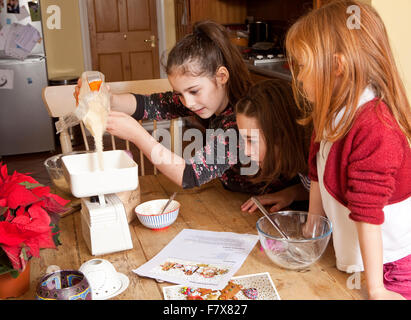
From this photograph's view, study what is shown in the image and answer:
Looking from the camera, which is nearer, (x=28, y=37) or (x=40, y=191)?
(x=40, y=191)

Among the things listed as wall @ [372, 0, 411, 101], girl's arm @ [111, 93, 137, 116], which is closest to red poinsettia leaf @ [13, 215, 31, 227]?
girl's arm @ [111, 93, 137, 116]

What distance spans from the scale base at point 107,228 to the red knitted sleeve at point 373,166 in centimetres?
54

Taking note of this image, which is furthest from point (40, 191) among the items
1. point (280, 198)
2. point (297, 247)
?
point (280, 198)

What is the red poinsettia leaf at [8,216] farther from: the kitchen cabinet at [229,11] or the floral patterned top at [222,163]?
the kitchen cabinet at [229,11]

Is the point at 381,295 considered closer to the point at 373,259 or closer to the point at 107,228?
the point at 373,259

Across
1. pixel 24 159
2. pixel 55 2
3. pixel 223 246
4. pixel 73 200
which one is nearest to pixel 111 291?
pixel 223 246

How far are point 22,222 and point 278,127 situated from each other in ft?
2.63

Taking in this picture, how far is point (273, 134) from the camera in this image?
1411 millimetres

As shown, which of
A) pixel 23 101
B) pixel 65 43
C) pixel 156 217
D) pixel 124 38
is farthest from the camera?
pixel 124 38

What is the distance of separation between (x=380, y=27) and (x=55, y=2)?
4.78m

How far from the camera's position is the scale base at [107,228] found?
113 centimetres

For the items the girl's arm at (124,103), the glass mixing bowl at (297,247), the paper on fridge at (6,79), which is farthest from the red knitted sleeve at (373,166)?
the paper on fridge at (6,79)

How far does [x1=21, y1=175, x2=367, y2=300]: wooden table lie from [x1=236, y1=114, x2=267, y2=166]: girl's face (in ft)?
0.55

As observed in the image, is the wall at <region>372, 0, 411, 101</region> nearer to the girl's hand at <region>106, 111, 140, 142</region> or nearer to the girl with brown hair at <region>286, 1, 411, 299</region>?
the girl with brown hair at <region>286, 1, 411, 299</region>
